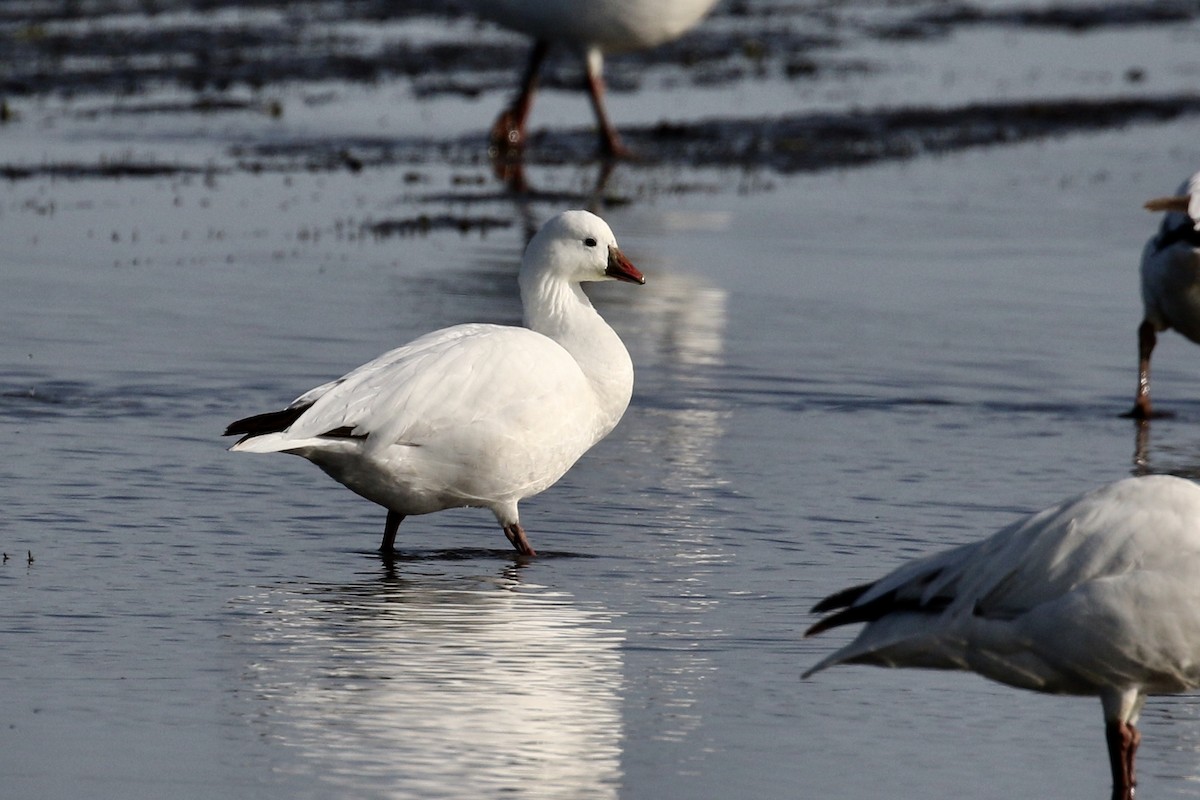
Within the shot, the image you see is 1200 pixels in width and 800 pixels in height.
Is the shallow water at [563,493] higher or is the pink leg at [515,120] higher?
the pink leg at [515,120]

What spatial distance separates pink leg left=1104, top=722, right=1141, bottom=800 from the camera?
5402 millimetres

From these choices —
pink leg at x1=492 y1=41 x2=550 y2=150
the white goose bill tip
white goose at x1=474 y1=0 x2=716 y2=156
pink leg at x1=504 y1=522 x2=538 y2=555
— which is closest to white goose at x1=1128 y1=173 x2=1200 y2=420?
the white goose bill tip

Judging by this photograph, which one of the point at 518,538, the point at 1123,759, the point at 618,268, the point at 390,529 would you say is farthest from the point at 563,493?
the point at 1123,759

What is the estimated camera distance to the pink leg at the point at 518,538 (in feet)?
25.5

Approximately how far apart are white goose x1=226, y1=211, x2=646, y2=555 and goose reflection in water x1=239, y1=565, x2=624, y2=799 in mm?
358

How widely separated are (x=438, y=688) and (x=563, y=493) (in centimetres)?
278

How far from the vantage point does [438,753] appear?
218 inches

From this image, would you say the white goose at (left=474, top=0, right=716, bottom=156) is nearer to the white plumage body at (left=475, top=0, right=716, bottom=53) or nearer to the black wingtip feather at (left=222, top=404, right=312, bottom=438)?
the white plumage body at (left=475, top=0, right=716, bottom=53)

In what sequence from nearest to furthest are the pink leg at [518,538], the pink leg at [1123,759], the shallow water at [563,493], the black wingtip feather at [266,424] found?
the pink leg at [1123,759]
the shallow water at [563,493]
the black wingtip feather at [266,424]
the pink leg at [518,538]

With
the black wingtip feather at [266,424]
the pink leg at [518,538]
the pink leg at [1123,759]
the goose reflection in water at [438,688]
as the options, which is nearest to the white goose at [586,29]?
the pink leg at [518,538]

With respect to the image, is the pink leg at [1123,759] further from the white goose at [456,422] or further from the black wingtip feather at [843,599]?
the white goose at [456,422]

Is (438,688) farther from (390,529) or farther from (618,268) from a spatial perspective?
(618,268)

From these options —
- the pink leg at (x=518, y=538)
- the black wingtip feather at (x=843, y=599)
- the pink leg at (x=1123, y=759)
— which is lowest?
the pink leg at (x=518, y=538)

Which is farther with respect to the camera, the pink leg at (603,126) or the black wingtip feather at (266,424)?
the pink leg at (603,126)
